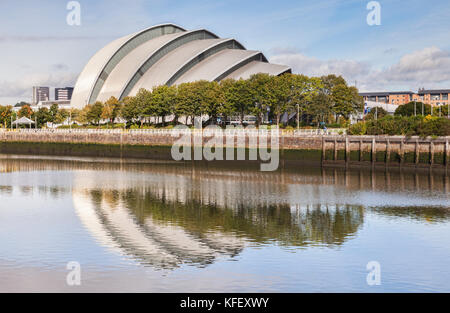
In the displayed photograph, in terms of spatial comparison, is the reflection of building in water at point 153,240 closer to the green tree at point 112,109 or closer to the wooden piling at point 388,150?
the wooden piling at point 388,150

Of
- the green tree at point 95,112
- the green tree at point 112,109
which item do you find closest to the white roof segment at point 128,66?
the green tree at point 95,112

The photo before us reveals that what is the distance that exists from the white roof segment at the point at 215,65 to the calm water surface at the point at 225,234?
44.2 m

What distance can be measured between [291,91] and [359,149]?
64.1ft

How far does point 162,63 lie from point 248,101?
27.4m

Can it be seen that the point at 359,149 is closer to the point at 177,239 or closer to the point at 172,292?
the point at 177,239

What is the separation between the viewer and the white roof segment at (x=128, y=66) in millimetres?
89375

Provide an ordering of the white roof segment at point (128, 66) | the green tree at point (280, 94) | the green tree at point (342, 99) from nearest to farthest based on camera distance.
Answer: the green tree at point (280, 94) < the green tree at point (342, 99) < the white roof segment at point (128, 66)

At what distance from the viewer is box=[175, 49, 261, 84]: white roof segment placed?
81875mm

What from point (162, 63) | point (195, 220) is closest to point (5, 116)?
point (162, 63)

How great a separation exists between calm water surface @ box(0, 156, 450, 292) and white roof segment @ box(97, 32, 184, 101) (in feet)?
171

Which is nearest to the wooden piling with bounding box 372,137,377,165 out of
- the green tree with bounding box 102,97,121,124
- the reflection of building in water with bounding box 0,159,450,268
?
the reflection of building in water with bounding box 0,159,450,268

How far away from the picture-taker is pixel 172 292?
47.3 feet

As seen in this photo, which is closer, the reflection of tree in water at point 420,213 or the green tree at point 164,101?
the reflection of tree in water at point 420,213

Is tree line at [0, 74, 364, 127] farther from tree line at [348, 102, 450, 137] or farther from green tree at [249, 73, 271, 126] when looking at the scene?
tree line at [348, 102, 450, 137]
